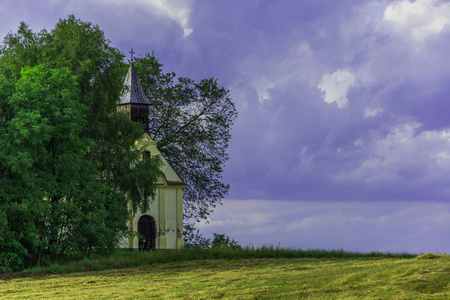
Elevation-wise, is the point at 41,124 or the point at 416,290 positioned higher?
the point at 41,124

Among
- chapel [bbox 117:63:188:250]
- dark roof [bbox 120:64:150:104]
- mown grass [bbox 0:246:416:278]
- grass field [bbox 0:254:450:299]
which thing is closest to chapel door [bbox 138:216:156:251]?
chapel [bbox 117:63:188:250]

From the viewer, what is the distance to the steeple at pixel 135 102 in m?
38.4

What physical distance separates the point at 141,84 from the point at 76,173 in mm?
19147

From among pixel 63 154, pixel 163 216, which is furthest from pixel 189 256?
pixel 163 216

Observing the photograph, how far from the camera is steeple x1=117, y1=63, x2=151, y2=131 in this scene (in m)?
38.4

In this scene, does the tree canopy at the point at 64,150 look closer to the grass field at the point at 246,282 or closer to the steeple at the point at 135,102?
the grass field at the point at 246,282

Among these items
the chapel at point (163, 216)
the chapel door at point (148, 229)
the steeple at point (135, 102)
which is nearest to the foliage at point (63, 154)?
the chapel at point (163, 216)

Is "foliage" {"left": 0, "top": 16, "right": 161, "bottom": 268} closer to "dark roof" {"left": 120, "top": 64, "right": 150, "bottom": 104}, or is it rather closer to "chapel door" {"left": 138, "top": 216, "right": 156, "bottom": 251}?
"chapel door" {"left": 138, "top": 216, "right": 156, "bottom": 251}

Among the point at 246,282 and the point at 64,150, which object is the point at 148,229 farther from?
the point at 246,282

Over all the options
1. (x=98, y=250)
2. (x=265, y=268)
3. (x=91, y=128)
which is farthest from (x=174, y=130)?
(x=265, y=268)

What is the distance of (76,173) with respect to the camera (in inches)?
905

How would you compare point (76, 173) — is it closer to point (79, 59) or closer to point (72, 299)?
point (79, 59)

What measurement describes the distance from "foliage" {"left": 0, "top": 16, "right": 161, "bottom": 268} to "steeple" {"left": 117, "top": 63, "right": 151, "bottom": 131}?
10096mm

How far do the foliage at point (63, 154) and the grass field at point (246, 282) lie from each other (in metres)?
2.75
